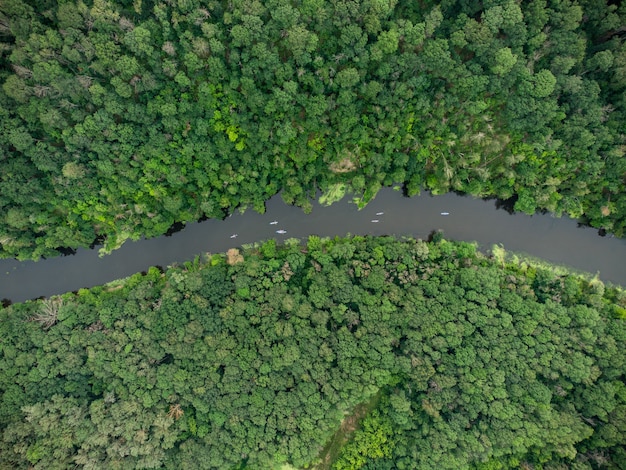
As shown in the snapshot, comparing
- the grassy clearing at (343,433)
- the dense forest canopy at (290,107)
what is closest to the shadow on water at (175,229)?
the dense forest canopy at (290,107)

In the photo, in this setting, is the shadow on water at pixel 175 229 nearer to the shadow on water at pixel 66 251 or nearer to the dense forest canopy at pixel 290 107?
the dense forest canopy at pixel 290 107

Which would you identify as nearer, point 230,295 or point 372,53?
point 372,53

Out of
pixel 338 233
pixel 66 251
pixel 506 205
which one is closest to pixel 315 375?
pixel 338 233

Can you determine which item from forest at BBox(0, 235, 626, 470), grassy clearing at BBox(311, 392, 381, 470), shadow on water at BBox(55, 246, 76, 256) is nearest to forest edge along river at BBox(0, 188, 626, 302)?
shadow on water at BBox(55, 246, 76, 256)

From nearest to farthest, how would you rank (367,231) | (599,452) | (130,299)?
(599,452)
(130,299)
(367,231)

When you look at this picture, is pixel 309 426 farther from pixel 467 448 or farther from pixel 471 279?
pixel 471 279

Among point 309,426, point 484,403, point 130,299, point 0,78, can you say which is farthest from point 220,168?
point 484,403

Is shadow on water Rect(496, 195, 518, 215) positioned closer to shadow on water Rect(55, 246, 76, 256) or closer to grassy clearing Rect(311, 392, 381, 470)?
grassy clearing Rect(311, 392, 381, 470)
